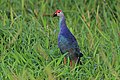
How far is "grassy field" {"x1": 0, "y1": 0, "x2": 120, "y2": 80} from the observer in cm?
479

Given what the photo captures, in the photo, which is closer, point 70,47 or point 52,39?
point 70,47

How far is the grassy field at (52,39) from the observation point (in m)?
4.79

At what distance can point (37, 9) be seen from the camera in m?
6.77

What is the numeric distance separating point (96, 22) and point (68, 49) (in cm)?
115

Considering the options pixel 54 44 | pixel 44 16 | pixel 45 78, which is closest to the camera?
pixel 45 78

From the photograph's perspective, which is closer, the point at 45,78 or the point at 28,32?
the point at 45,78

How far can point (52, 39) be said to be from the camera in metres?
5.79

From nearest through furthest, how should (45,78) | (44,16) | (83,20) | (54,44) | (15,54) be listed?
(45,78) < (15,54) < (54,44) < (83,20) < (44,16)

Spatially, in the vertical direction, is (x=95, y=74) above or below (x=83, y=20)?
below

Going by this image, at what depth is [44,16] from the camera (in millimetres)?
6598

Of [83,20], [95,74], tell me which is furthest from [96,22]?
[95,74]

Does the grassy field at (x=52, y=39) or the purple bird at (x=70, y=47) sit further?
the purple bird at (x=70, y=47)

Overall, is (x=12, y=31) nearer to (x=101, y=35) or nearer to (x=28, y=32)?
(x=28, y=32)

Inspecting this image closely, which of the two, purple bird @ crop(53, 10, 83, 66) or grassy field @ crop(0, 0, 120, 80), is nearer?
grassy field @ crop(0, 0, 120, 80)
